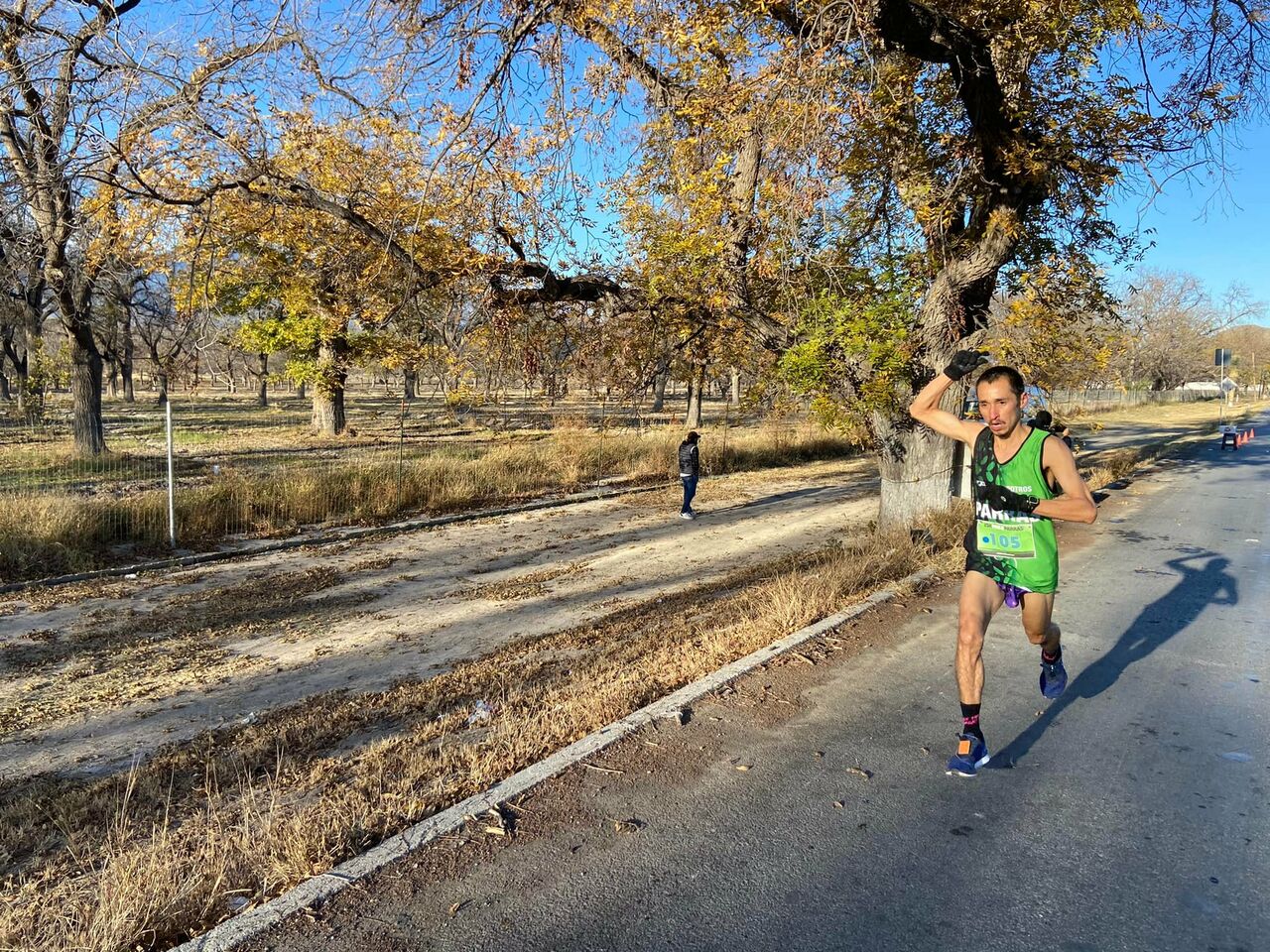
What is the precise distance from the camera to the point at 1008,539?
3777 millimetres

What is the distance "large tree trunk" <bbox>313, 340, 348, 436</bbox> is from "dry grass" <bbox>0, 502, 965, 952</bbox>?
18185 millimetres

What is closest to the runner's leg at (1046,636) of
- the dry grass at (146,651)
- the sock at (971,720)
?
the sock at (971,720)

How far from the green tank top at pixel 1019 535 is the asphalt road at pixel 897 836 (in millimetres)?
968

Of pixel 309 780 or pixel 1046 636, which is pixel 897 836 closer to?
pixel 1046 636

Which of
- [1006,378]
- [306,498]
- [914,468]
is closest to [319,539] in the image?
[306,498]

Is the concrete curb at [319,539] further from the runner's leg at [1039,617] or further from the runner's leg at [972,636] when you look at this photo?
the runner's leg at [1039,617]

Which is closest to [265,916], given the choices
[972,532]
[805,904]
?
[805,904]

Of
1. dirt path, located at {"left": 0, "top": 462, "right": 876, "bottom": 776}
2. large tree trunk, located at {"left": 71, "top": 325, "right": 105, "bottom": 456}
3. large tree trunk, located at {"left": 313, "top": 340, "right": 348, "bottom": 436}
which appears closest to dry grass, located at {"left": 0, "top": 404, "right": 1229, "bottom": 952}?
dirt path, located at {"left": 0, "top": 462, "right": 876, "bottom": 776}

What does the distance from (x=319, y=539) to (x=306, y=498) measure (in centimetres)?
137

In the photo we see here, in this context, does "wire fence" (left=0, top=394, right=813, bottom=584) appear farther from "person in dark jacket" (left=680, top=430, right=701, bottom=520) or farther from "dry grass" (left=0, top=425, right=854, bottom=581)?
"person in dark jacket" (left=680, top=430, right=701, bottom=520)

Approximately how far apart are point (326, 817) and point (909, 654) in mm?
3983

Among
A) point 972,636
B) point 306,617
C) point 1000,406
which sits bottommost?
point 306,617

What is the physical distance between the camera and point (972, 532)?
3961mm

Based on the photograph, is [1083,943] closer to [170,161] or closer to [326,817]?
[326,817]
